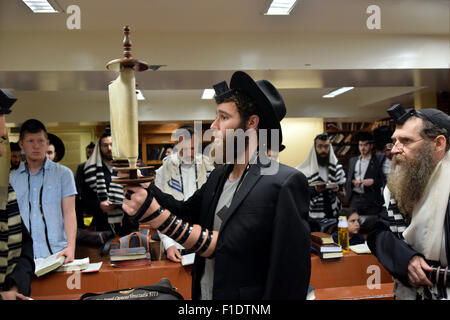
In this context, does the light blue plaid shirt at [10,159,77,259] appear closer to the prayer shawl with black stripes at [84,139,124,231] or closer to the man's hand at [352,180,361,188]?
the prayer shawl with black stripes at [84,139,124,231]

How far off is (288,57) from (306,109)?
4730 mm

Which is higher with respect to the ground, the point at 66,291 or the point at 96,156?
the point at 96,156

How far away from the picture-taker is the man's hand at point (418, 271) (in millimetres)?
1544

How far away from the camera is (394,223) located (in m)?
1.80

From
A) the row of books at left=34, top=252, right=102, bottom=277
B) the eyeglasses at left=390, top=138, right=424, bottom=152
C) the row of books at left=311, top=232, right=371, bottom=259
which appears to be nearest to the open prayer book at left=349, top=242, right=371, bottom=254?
the row of books at left=311, top=232, right=371, bottom=259

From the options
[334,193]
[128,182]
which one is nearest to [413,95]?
[334,193]

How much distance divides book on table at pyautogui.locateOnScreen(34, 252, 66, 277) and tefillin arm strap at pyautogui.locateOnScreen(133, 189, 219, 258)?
1.39 meters

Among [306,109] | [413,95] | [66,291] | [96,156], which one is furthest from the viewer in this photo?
[306,109]

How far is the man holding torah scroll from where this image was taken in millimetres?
1135

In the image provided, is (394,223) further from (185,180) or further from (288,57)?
(288,57)

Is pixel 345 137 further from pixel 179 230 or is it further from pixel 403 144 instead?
pixel 179 230

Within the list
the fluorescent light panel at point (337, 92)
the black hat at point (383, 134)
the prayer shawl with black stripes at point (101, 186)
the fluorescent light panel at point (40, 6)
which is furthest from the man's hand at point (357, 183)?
the fluorescent light panel at point (40, 6)

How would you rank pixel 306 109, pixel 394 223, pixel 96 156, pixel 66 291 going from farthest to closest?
1. pixel 306 109
2. pixel 96 156
3. pixel 66 291
4. pixel 394 223
